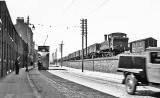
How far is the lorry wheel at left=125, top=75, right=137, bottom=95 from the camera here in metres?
12.1

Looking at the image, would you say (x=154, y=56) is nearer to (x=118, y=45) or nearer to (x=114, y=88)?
(x=114, y=88)

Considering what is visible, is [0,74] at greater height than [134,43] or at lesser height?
lesser

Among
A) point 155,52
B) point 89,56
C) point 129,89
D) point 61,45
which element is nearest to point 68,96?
point 129,89

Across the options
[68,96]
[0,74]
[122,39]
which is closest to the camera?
[68,96]

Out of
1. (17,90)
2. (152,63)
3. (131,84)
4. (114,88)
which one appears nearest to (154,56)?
(152,63)

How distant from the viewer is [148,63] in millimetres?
11414

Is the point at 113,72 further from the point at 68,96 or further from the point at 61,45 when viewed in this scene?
the point at 61,45

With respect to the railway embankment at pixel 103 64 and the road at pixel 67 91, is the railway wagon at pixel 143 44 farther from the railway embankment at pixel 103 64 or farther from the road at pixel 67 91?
the road at pixel 67 91

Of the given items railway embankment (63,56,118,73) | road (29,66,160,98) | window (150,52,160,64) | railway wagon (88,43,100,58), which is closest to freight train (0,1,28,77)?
road (29,66,160,98)

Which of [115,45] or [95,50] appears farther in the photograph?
[95,50]

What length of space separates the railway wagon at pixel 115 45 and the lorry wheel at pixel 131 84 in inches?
1088

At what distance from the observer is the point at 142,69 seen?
1176 centimetres

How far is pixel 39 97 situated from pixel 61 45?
80.4 metres

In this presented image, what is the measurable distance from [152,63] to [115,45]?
102ft
